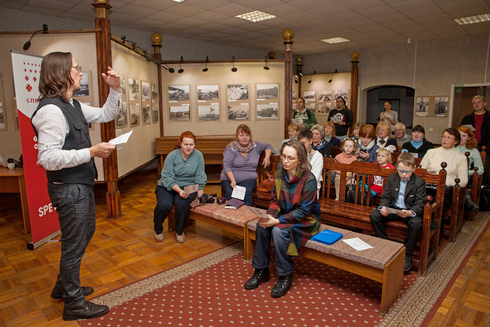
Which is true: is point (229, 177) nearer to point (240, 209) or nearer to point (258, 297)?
point (240, 209)

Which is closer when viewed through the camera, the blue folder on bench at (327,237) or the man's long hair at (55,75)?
the man's long hair at (55,75)

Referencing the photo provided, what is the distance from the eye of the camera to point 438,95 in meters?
10.5

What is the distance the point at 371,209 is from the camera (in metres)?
4.08

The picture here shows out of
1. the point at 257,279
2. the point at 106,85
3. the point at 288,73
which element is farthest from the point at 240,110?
the point at 257,279

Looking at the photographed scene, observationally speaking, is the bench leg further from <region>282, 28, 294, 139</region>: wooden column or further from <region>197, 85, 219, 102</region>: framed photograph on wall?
<region>197, 85, 219, 102</region>: framed photograph on wall

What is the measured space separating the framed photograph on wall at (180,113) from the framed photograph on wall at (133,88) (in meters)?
1.47

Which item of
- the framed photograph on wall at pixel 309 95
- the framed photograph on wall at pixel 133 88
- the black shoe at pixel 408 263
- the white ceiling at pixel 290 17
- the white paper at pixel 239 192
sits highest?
the white ceiling at pixel 290 17

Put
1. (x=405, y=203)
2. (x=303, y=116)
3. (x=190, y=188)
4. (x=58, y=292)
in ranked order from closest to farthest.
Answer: (x=58, y=292) → (x=405, y=203) → (x=190, y=188) → (x=303, y=116)

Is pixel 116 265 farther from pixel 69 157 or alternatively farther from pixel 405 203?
pixel 405 203

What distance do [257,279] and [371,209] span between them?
1709mm

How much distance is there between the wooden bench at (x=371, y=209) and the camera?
3.44 m

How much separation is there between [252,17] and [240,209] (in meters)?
5.43

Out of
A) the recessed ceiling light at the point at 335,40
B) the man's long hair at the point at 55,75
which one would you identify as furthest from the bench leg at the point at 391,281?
the recessed ceiling light at the point at 335,40

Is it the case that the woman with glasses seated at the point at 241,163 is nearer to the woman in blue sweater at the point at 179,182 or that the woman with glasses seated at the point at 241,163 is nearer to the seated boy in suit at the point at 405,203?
the woman in blue sweater at the point at 179,182
